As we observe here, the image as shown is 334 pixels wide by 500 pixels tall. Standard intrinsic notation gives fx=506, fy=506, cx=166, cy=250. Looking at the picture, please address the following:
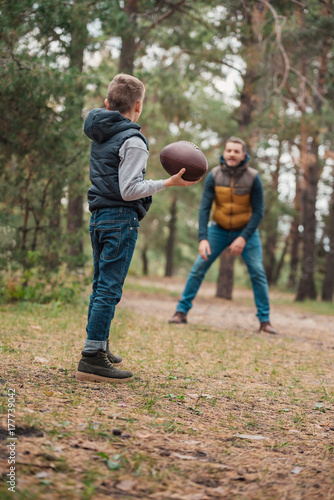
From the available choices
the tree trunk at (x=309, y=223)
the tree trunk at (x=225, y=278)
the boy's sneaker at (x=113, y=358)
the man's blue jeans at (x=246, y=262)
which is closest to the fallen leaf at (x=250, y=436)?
the boy's sneaker at (x=113, y=358)

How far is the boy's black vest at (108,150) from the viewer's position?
3562 millimetres

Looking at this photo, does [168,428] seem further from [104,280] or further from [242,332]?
[242,332]

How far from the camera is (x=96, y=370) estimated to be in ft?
11.9

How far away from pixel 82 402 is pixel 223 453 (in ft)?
3.14

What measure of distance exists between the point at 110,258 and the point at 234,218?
368 cm

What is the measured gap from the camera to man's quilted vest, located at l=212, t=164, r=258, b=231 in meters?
6.86

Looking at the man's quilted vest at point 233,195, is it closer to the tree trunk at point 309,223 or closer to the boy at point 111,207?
the boy at point 111,207

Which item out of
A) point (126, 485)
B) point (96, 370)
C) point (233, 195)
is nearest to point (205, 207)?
point (233, 195)

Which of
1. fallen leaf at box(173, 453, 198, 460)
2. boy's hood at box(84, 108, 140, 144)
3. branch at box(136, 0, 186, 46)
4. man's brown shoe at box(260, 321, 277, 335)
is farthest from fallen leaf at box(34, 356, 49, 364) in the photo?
branch at box(136, 0, 186, 46)

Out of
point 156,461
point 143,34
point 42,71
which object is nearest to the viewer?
point 156,461

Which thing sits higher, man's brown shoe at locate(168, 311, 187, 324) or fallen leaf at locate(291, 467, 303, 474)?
man's brown shoe at locate(168, 311, 187, 324)

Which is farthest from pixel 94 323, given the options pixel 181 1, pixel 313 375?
pixel 181 1

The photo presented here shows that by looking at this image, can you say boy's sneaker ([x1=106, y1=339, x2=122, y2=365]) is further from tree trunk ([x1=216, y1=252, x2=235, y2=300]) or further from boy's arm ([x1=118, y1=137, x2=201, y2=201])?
tree trunk ([x1=216, y1=252, x2=235, y2=300])

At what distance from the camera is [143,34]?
32.2 feet
